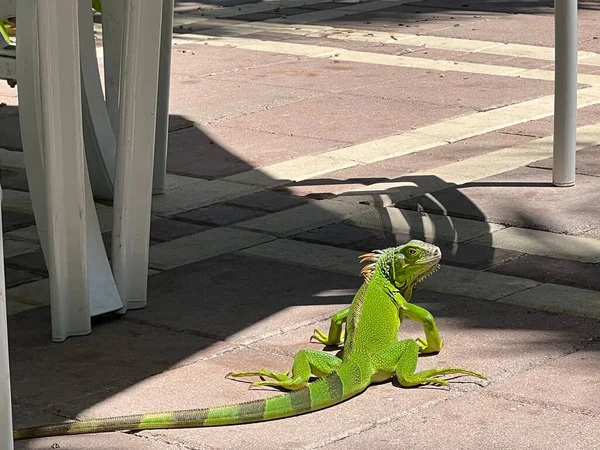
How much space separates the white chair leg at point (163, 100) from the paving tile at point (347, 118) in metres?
1.92

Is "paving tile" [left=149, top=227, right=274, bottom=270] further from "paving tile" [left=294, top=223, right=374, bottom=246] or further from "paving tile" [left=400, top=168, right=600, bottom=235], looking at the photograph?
"paving tile" [left=400, top=168, right=600, bottom=235]

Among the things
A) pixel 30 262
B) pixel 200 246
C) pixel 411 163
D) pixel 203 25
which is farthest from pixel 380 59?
pixel 30 262

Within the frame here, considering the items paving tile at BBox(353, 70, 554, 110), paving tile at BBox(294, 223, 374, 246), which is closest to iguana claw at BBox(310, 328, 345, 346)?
paving tile at BBox(294, 223, 374, 246)

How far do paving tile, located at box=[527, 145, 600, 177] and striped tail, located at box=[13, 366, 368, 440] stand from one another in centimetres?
440

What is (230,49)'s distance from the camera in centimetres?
1480

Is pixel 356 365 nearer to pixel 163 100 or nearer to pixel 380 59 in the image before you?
pixel 163 100

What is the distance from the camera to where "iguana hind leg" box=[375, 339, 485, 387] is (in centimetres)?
509

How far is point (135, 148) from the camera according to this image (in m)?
6.08

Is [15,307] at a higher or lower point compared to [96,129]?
lower

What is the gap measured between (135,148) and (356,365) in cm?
174

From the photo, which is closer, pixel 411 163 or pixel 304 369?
pixel 304 369

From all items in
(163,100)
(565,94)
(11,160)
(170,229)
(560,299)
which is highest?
(565,94)

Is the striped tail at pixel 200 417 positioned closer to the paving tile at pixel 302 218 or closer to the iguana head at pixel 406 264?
the iguana head at pixel 406 264

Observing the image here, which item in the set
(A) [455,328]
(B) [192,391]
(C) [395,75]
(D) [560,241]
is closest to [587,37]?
(C) [395,75]
